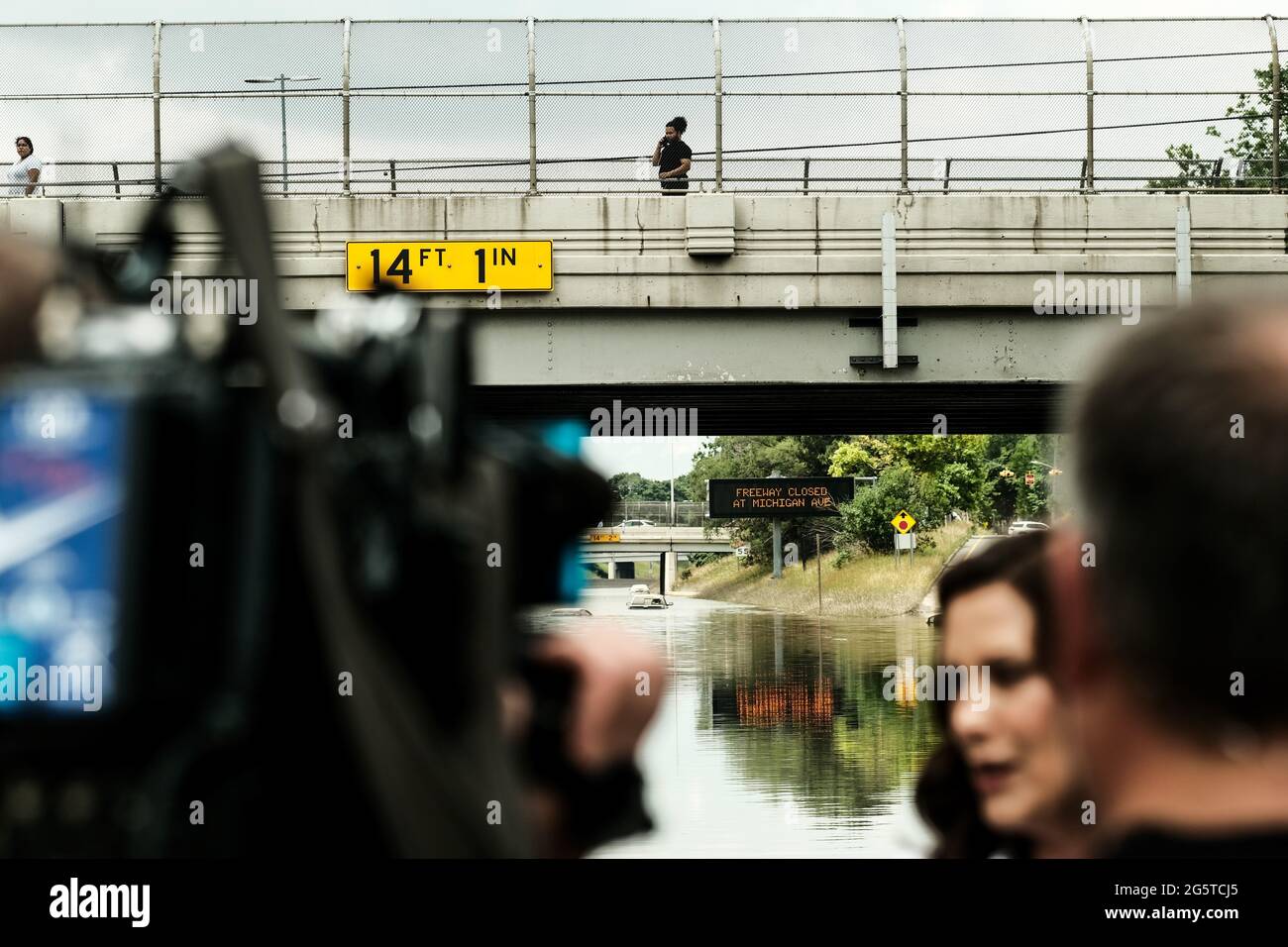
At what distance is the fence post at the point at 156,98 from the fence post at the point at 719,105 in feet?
17.6

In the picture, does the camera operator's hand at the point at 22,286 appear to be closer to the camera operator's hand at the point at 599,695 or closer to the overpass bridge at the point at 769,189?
the camera operator's hand at the point at 599,695

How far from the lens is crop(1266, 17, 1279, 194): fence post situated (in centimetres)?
1380

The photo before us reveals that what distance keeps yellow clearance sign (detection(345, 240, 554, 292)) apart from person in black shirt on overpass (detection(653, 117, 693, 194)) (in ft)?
4.67

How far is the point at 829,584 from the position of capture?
6.47 m

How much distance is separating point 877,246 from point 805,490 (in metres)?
9.21

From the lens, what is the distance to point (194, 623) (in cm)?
116

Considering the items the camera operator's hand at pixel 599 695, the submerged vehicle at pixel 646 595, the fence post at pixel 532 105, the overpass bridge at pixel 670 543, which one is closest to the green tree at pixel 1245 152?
the fence post at pixel 532 105

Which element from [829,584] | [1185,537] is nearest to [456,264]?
[829,584]

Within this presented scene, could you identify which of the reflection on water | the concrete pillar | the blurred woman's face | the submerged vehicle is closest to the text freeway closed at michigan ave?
the concrete pillar

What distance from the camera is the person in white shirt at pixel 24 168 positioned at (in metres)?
12.7

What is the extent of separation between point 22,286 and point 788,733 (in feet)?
35.4

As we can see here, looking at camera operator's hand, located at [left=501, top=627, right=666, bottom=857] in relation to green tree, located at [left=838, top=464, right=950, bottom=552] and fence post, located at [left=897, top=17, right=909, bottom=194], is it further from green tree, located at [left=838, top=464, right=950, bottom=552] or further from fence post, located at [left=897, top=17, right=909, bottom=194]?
fence post, located at [left=897, top=17, right=909, bottom=194]
